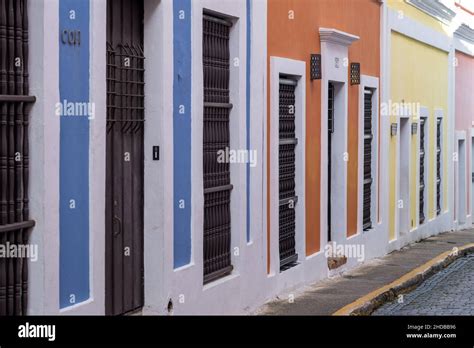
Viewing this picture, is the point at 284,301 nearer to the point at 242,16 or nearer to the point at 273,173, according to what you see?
the point at 273,173

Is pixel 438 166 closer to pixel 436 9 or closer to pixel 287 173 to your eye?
pixel 436 9

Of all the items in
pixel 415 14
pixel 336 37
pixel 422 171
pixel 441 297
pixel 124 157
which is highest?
pixel 415 14

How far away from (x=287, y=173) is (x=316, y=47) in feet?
6.04

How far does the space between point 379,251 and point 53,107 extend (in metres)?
11.2

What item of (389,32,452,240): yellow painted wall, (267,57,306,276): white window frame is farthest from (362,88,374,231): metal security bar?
(267,57,306,276): white window frame

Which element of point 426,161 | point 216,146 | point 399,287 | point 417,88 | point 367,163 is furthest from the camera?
point 426,161

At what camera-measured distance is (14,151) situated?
658 centimetres

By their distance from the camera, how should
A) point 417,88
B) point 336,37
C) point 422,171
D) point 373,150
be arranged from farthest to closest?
point 422,171
point 417,88
point 373,150
point 336,37

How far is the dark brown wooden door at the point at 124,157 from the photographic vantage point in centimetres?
805

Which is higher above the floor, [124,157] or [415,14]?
[415,14]

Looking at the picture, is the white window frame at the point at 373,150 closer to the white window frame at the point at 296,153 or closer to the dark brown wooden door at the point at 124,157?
the white window frame at the point at 296,153

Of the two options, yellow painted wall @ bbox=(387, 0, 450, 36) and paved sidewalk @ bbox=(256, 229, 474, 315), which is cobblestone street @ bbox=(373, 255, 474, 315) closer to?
paved sidewalk @ bbox=(256, 229, 474, 315)

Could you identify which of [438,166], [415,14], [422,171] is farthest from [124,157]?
[438,166]

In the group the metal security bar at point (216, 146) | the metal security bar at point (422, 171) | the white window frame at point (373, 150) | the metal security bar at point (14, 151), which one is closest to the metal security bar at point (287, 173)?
the metal security bar at point (216, 146)
